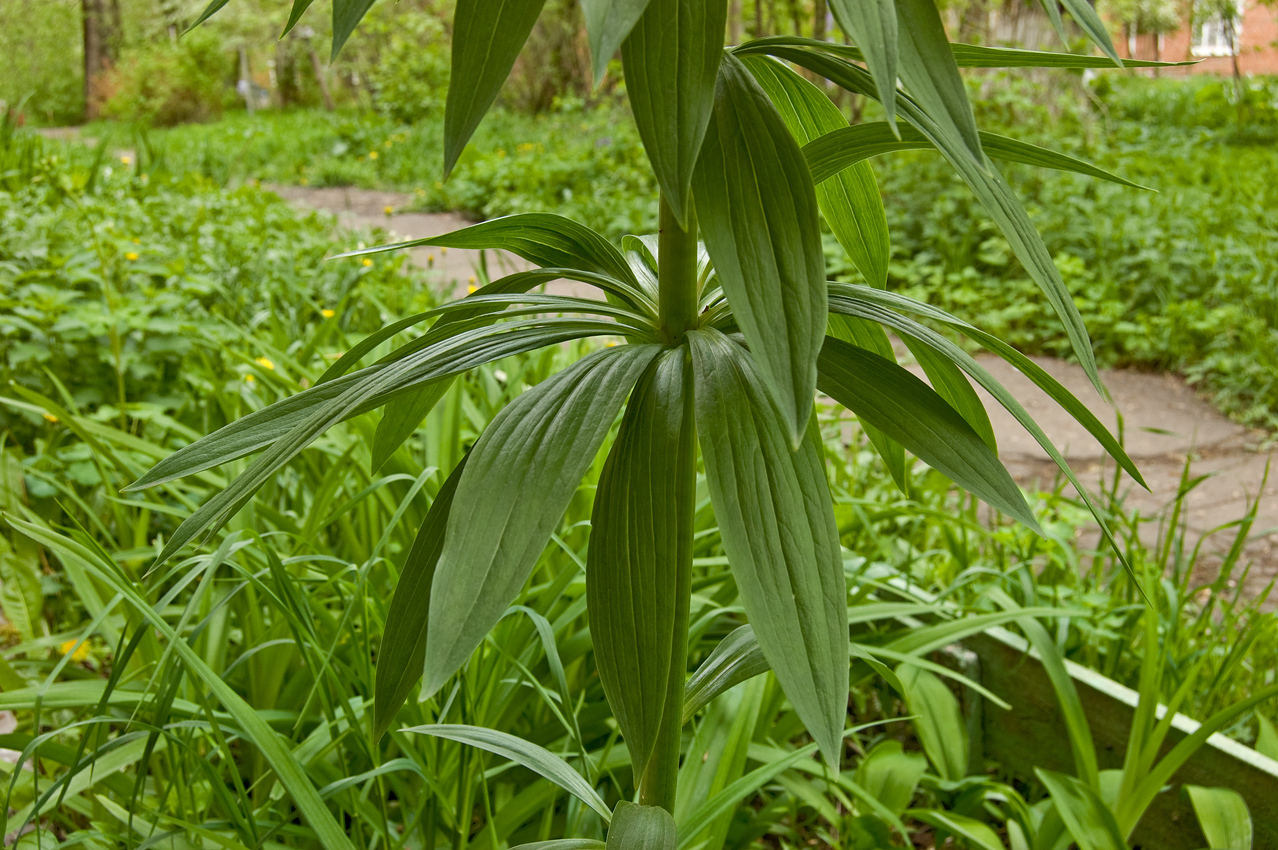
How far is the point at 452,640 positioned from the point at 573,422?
17 centimetres

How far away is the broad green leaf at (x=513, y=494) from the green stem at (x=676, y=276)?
0.18ft

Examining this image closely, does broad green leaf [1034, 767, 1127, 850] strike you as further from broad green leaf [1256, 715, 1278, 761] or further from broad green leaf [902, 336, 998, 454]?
broad green leaf [902, 336, 998, 454]

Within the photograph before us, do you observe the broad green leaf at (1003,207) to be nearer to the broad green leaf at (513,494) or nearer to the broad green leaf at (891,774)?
the broad green leaf at (513,494)

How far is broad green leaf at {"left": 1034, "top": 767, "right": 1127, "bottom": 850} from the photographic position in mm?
1209

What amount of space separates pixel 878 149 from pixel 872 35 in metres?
0.23

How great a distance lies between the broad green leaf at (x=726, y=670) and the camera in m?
0.79

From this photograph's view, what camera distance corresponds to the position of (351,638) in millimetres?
1186

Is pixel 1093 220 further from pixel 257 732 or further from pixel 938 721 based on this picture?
pixel 257 732

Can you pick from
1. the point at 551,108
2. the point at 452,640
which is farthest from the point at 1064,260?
the point at 551,108

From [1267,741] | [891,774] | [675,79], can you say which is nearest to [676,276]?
[675,79]

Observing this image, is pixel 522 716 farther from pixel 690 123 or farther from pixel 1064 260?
pixel 1064 260

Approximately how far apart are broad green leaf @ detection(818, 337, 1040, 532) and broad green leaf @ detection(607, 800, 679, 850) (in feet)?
1.05

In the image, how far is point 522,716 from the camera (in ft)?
4.82

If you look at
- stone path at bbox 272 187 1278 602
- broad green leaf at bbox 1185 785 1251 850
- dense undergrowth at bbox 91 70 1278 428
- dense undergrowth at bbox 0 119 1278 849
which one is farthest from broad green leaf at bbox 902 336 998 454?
stone path at bbox 272 187 1278 602
